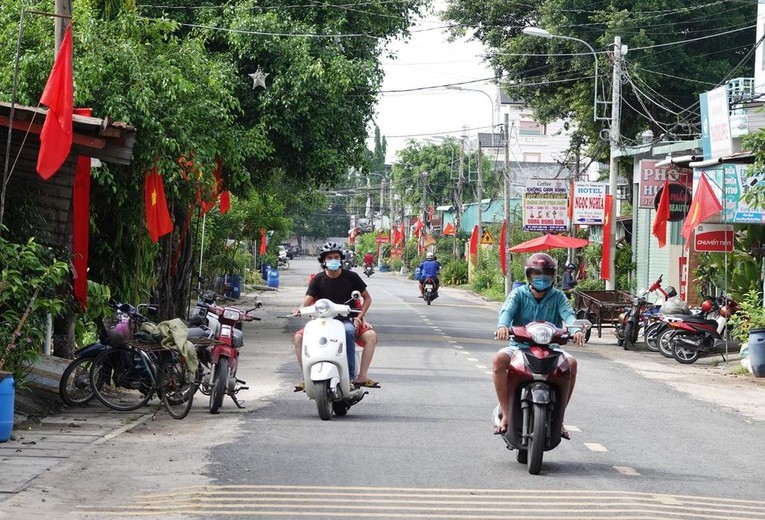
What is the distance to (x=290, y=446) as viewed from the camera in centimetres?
1068

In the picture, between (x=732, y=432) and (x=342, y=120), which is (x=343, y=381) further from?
(x=342, y=120)

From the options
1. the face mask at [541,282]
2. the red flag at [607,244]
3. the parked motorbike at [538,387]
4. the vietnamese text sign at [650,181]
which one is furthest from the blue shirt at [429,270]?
the parked motorbike at [538,387]

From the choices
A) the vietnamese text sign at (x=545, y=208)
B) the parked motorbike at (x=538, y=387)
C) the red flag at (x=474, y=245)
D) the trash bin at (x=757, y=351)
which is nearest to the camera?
the parked motorbike at (x=538, y=387)

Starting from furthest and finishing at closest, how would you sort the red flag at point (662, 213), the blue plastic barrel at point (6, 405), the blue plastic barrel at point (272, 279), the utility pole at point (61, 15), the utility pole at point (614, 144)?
the blue plastic barrel at point (272, 279) → the utility pole at point (614, 144) → the red flag at point (662, 213) → the utility pole at point (61, 15) → the blue plastic barrel at point (6, 405)

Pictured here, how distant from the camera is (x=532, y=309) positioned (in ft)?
33.1

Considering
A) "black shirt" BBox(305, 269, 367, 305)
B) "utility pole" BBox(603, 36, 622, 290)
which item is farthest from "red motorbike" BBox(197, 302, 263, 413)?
"utility pole" BBox(603, 36, 622, 290)

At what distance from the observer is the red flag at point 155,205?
57.0ft

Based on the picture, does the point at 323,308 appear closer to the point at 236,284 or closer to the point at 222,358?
the point at 222,358

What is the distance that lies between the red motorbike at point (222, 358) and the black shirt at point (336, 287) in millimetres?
978

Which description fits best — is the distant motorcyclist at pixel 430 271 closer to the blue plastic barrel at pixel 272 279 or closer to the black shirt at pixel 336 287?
the blue plastic barrel at pixel 272 279

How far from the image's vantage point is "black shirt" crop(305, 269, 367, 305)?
13086 mm

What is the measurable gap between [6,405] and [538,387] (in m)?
4.49

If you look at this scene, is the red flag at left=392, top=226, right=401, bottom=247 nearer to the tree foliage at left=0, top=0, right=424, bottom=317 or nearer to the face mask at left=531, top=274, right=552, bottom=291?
the tree foliage at left=0, top=0, right=424, bottom=317

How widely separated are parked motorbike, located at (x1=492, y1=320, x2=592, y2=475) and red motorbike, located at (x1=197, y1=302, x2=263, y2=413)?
4309mm
